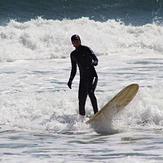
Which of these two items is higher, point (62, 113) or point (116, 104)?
point (116, 104)

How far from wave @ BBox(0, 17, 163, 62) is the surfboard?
9.28 metres

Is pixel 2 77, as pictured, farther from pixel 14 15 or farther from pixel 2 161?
pixel 14 15

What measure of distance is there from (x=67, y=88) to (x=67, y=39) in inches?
320

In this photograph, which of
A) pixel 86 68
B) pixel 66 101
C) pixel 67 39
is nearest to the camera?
pixel 86 68

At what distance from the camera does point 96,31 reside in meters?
19.3

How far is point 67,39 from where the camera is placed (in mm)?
17547

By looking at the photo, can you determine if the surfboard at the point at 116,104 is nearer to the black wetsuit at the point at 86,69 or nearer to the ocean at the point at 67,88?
the ocean at the point at 67,88

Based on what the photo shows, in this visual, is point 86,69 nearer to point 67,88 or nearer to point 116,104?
point 116,104

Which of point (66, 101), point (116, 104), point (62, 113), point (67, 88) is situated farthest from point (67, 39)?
point (116, 104)

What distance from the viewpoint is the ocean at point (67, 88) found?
16.3 feet

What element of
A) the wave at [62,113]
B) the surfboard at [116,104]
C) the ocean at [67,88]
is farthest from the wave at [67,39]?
the surfboard at [116,104]

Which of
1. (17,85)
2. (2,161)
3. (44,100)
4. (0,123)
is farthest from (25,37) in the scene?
(2,161)

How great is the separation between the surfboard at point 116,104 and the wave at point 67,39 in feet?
30.4

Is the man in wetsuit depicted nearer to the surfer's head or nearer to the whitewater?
the surfer's head
